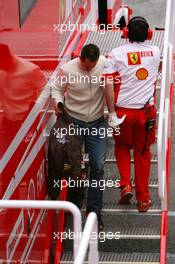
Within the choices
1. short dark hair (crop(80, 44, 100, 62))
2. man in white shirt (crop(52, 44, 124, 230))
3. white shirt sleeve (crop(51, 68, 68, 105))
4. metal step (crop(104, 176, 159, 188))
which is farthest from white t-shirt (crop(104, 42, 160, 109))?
metal step (crop(104, 176, 159, 188))

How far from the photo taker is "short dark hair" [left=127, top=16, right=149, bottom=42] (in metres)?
7.07

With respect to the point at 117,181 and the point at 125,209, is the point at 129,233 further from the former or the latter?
the point at 117,181

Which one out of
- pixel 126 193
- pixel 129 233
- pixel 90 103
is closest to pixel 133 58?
pixel 90 103

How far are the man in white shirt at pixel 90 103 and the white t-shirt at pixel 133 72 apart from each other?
11 cm

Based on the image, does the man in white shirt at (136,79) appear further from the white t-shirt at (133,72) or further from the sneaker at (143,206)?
the sneaker at (143,206)

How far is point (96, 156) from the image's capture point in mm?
7277

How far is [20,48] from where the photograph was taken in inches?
239

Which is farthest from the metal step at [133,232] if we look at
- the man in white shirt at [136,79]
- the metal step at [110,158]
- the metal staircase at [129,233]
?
the man in white shirt at [136,79]

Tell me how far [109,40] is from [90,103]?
1.65 meters

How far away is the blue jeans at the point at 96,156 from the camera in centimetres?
725

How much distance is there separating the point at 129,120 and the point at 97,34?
1898 mm

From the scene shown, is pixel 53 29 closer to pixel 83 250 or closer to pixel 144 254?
pixel 144 254

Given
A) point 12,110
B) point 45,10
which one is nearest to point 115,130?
point 45,10

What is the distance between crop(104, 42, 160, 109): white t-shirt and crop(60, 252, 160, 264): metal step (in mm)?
1244
